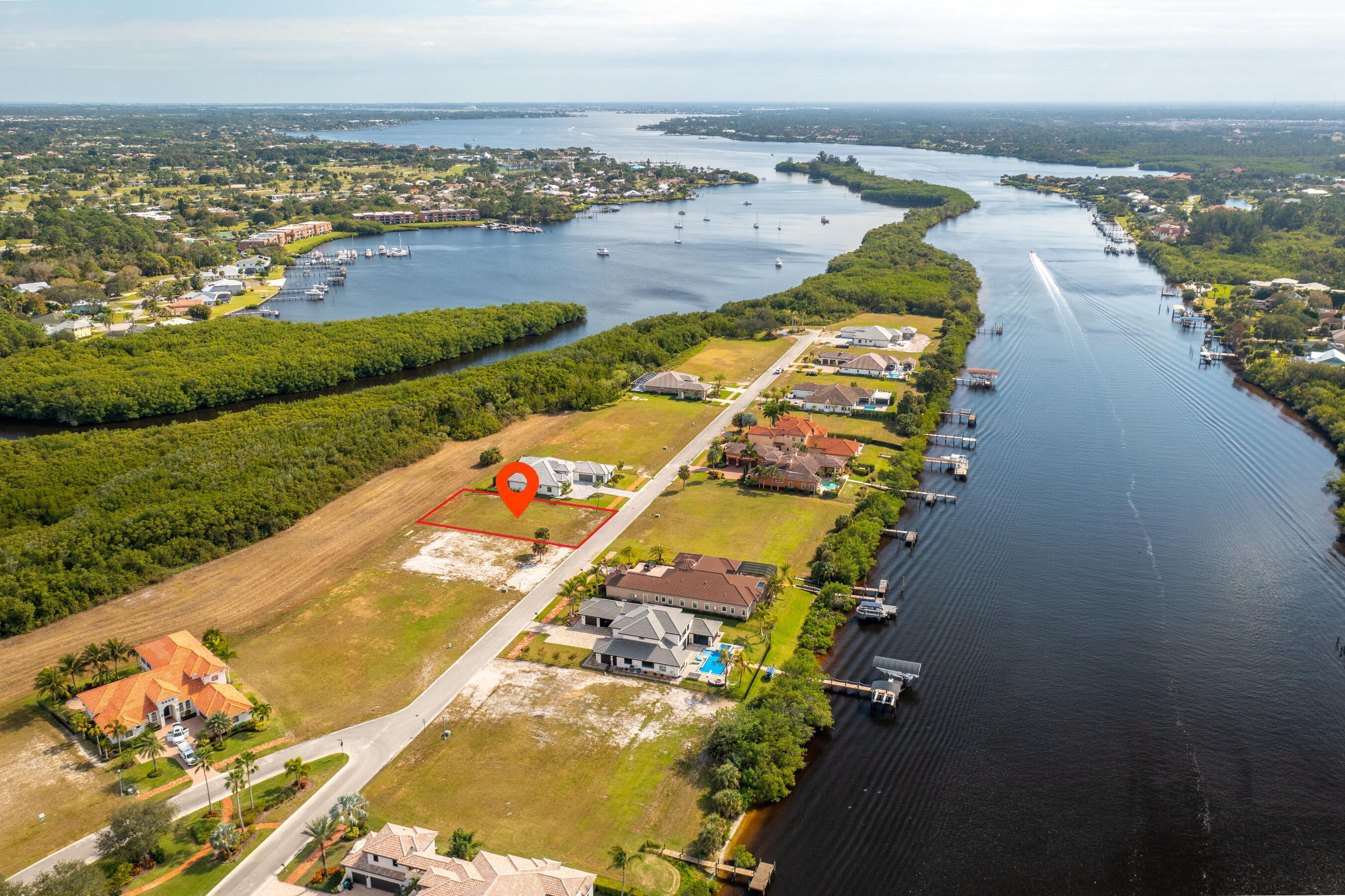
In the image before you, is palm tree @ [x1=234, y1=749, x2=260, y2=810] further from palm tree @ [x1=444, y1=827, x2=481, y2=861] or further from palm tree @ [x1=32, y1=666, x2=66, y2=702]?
palm tree @ [x1=32, y1=666, x2=66, y2=702]

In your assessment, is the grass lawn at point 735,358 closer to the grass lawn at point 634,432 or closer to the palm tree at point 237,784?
the grass lawn at point 634,432

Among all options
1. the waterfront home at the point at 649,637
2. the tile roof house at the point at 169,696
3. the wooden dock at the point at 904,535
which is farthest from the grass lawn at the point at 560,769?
the wooden dock at the point at 904,535

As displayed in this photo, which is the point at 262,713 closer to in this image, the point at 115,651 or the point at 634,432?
the point at 115,651

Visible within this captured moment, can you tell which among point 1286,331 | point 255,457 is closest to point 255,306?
point 255,457

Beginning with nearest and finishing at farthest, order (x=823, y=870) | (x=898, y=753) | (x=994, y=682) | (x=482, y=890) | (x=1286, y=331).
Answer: (x=482, y=890) < (x=823, y=870) < (x=898, y=753) < (x=994, y=682) < (x=1286, y=331)

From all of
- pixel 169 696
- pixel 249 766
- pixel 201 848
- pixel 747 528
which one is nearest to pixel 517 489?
pixel 747 528

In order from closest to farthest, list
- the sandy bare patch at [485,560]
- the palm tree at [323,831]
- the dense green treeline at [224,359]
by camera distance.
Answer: the palm tree at [323,831] → the sandy bare patch at [485,560] → the dense green treeline at [224,359]

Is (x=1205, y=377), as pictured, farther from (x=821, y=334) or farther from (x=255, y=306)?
(x=255, y=306)
